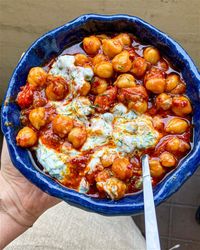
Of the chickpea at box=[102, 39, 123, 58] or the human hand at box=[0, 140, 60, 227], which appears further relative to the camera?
the human hand at box=[0, 140, 60, 227]

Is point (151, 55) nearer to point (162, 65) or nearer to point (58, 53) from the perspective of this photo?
point (162, 65)

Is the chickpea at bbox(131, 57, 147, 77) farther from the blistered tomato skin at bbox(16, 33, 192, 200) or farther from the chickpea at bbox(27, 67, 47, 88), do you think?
the chickpea at bbox(27, 67, 47, 88)

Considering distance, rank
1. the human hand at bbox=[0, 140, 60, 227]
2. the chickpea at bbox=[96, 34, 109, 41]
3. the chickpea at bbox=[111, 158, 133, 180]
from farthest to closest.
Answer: the human hand at bbox=[0, 140, 60, 227], the chickpea at bbox=[96, 34, 109, 41], the chickpea at bbox=[111, 158, 133, 180]

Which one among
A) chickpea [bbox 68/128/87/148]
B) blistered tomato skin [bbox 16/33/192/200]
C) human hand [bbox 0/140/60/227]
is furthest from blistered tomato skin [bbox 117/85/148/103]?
human hand [bbox 0/140/60/227]

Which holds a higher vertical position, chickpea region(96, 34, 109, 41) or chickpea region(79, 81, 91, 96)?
chickpea region(96, 34, 109, 41)

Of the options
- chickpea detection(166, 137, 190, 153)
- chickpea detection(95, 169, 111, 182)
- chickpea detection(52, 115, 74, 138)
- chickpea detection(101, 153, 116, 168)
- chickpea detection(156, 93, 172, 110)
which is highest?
chickpea detection(156, 93, 172, 110)

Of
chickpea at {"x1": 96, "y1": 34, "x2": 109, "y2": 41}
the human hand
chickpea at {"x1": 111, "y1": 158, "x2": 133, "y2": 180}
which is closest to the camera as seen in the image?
chickpea at {"x1": 111, "y1": 158, "x2": 133, "y2": 180}

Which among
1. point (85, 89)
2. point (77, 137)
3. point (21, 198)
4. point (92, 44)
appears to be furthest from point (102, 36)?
point (21, 198)
